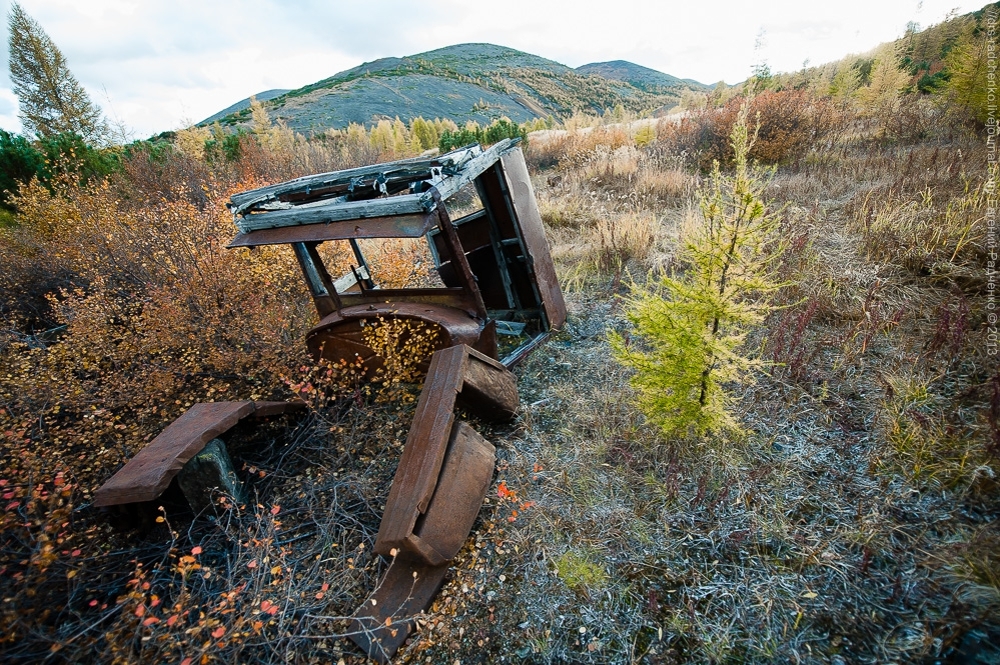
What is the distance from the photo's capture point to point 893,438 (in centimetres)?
Answer: 266

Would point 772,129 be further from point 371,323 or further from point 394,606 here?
point 394,606

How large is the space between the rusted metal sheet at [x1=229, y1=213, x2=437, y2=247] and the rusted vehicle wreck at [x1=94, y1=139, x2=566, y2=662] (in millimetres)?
12

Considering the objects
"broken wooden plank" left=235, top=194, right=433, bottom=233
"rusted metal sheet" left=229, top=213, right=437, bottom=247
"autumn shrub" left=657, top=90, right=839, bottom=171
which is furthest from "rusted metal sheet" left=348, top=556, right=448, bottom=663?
"autumn shrub" left=657, top=90, right=839, bottom=171

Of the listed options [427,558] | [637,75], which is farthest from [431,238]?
[637,75]

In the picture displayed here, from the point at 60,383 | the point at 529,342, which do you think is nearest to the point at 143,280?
the point at 60,383

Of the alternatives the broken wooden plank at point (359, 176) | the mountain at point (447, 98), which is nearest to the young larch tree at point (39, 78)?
the mountain at point (447, 98)

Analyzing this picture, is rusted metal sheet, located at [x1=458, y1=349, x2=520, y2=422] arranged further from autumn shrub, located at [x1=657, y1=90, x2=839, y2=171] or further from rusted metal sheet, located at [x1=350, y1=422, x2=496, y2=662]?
autumn shrub, located at [x1=657, y1=90, x2=839, y2=171]

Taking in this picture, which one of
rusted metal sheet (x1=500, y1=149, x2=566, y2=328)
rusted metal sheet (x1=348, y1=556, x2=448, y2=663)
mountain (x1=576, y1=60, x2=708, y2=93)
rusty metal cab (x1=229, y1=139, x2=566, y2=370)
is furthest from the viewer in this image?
mountain (x1=576, y1=60, x2=708, y2=93)

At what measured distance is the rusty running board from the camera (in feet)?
7.35

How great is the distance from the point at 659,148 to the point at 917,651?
10.2 meters

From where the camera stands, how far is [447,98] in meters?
50.0

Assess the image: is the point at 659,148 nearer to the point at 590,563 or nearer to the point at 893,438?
the point at 893,438

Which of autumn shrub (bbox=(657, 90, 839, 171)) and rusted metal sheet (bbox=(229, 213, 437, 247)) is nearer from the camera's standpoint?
rusted metal sheet (bbox=(229, 213, 437, 247))

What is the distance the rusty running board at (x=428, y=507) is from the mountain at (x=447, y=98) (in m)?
39.1
